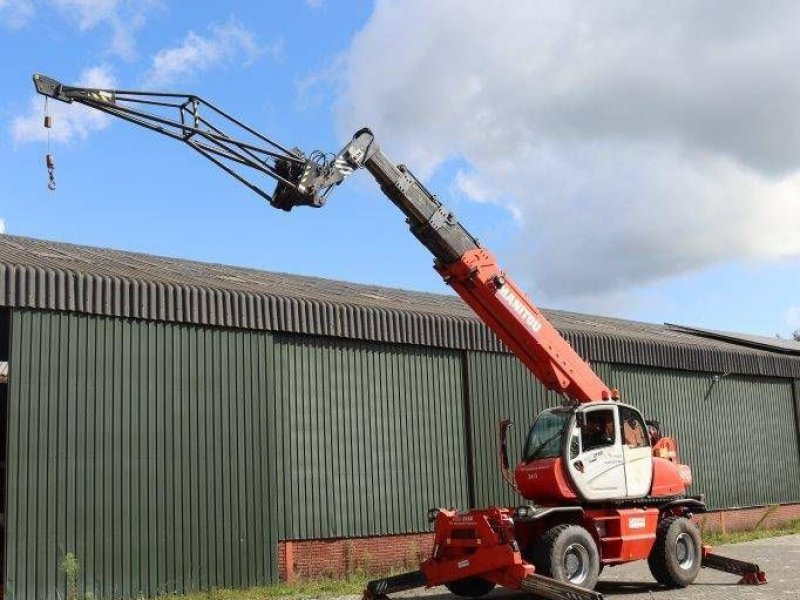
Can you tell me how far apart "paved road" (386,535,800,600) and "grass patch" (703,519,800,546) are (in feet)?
17.0

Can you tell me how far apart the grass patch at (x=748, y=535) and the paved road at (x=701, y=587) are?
5.18 meters

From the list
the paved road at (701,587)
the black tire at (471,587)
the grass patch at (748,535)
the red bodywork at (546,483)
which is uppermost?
the red bodywork at (546,483)

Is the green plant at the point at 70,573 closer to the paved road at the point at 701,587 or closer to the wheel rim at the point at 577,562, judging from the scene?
the paved road at the point at 701,587

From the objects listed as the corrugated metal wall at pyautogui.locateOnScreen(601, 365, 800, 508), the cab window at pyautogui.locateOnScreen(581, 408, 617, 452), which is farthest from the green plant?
the corrugated metal wall at pyautogui.locateOnScreen(601, 365, 800, 508)

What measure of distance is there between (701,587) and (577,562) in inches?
123

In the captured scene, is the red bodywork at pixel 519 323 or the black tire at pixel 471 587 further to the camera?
the red bodywork at pixel 519 323

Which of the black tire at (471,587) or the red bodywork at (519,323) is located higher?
the red bodywork at (519,323)

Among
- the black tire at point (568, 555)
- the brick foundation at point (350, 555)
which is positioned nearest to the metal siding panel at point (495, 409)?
the brick foundation at point (350, 555)

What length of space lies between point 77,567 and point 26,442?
223 centimetres

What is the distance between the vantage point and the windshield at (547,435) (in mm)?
16281

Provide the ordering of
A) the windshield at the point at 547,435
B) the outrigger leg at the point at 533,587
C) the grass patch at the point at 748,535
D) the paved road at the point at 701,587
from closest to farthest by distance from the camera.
Result: the outrigger leg at the point at 533,587
the paved road at the point at 701,587
the windshield at the point at 547,435
the grass patch at the point at 748,535

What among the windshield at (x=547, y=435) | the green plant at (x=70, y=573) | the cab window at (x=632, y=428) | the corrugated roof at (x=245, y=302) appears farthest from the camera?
the corrugated roof at (x=245, y=302)

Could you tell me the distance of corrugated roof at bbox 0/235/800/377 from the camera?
55.8 ft

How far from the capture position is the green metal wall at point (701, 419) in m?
23.6
